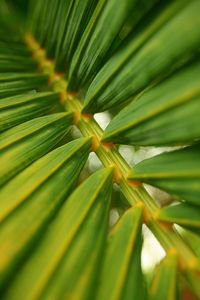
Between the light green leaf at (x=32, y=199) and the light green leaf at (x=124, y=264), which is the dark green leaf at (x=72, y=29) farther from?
the light green leaf at (x=124, y=264)

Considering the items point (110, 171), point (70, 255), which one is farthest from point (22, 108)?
point (70, 255)

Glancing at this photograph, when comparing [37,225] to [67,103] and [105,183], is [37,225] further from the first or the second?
[67,103]

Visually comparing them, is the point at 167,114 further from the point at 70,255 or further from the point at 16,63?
the point at 16,63

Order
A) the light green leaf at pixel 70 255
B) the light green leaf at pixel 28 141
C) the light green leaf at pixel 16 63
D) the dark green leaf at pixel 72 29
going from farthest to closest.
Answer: the light green leaf at pixel 16 63
the dark green leaf at pixel 72 29
the light green leaf at pixel 28 141
the light green leaf at pixel 70 255

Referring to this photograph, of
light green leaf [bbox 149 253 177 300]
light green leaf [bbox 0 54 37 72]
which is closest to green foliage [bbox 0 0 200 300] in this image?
light green leaf [bbox 149 253 177 300]

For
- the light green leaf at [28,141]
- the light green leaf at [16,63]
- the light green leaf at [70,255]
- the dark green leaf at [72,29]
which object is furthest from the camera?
the light green leaf at [16,63]

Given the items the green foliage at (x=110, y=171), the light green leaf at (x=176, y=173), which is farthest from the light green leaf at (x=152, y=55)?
the light green leaf at (x=176, y=173)

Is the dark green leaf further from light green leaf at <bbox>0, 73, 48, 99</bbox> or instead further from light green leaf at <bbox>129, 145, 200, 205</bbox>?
light green leaf at <bbox>129, 145, 200, 205</bbox>

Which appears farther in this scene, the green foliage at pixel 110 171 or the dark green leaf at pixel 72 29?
the dark green leaf at pixel 72 29
